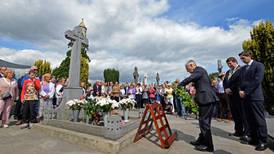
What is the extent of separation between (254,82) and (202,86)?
1163 mm

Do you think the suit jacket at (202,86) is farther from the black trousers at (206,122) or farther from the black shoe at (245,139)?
the black shoe at (245,139)

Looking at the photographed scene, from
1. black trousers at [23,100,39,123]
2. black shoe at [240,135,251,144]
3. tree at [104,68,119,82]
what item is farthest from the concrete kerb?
tree at [104,68,119,82]

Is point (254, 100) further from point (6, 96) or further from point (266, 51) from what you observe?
point (6, 96)

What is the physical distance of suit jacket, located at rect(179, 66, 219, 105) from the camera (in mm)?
4113

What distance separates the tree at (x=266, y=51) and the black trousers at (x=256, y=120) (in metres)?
4.73

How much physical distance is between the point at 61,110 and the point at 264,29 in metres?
8.87

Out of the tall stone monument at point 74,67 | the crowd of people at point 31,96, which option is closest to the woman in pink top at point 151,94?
the crowd of people at point 31,96

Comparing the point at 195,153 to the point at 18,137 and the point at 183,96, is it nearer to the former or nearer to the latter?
the point at 18,137

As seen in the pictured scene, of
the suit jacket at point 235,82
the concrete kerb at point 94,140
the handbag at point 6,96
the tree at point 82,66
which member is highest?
the tree at point 82,66

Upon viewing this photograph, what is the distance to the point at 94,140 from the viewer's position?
4262 millimetres

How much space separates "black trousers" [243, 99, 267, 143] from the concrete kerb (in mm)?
2715

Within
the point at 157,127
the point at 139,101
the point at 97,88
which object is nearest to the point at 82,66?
the point at 139,101

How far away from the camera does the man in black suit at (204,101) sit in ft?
13.3

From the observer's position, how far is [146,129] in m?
5.14
